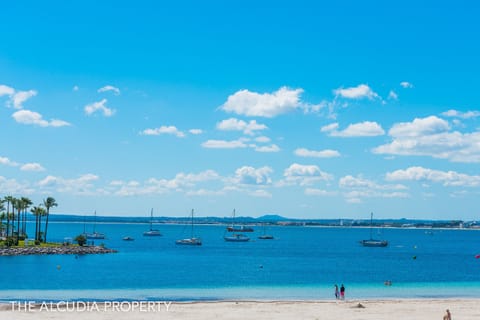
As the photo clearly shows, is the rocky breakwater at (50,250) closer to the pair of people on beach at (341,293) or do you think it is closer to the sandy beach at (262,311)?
the sandy beach at (262,311)

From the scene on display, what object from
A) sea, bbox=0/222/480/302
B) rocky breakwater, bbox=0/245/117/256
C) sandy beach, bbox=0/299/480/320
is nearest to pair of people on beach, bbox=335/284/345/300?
sea, bbox=0/222/480/302

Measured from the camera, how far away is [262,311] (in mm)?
55938

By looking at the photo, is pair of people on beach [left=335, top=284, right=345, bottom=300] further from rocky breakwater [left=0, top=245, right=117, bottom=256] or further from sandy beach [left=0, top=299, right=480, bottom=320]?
rocky breakwater [left=0, top=245, right=117, bottom=256]

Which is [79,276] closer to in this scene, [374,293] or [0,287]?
[0,287]

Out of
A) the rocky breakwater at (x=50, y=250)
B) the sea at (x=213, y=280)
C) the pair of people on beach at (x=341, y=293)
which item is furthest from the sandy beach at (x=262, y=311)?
the rocky breakwater at (x=50, y=250)

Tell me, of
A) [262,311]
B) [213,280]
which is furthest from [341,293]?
[213,280]

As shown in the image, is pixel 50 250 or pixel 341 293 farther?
pixel 50 250

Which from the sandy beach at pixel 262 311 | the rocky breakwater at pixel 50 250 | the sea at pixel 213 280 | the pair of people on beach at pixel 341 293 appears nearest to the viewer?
the sandy beach at pixel 262 311

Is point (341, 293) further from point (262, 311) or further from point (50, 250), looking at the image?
point (50, 250)

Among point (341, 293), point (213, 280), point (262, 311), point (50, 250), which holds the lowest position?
point (213, 280)

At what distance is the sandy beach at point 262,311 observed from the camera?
2050 inches

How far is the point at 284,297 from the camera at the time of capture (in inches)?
2896

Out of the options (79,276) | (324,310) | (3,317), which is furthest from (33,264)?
(324,310)

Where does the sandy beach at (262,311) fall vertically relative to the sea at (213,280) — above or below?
above
